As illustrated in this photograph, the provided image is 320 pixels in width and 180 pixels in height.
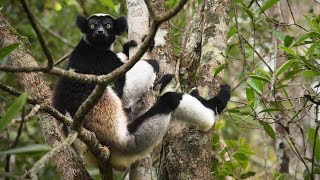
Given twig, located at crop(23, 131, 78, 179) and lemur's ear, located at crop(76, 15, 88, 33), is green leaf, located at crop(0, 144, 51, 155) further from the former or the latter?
lemur's ear, located at crop(76, 15, 88, 33)

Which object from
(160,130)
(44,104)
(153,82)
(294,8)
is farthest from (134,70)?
(294,8)

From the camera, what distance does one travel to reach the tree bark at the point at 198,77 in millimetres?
3898

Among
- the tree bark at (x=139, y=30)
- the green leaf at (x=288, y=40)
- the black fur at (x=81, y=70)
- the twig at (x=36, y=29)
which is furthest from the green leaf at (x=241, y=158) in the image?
the twig at (x=36, y=29)

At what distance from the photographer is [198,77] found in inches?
178

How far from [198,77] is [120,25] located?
1.23 meters

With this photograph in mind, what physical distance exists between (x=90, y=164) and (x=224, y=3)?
203cm

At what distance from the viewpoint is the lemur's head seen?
5.18m

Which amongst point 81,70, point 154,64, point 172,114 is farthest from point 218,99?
point 81,70

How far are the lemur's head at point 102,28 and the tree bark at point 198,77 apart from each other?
2.58 feet

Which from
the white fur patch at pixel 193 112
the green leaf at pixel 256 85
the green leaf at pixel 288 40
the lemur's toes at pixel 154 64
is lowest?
the white fur patch at pixel 193 112

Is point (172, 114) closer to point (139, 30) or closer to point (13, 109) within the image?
point (139, 30)

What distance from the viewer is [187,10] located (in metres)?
6.70

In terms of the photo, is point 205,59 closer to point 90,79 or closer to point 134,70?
point 134,70

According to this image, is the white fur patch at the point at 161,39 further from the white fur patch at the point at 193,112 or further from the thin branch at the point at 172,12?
the thin branch at the point at 172,12
